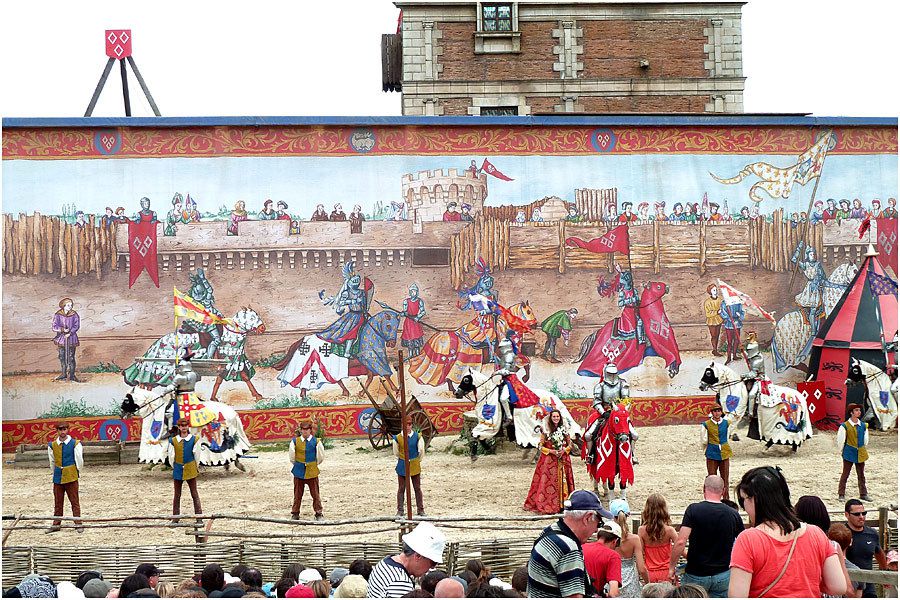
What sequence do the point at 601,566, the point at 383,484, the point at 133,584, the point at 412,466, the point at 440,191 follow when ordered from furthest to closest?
the point at 440,191, the point at 383,484, the point at 412,466, the point at 133,584, the point at 601,566

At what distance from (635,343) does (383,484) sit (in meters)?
6.27

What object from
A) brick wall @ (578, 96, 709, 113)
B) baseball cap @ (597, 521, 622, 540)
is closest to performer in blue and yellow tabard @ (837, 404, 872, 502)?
baseball cap @ (597, 521, 622, 540)

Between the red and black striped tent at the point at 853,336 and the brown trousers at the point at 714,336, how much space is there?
1.79 meters

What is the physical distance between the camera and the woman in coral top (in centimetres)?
842

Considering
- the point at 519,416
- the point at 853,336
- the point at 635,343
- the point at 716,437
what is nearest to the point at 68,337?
the point at 519,416

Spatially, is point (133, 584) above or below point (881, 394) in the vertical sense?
below

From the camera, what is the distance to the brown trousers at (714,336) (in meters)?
21.0

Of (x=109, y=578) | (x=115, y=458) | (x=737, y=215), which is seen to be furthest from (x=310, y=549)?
(x=737, y=215)

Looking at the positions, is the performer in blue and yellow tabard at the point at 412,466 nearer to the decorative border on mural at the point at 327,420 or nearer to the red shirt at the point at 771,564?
the decorative border on mural at the point at 327,420

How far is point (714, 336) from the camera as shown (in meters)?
21.0

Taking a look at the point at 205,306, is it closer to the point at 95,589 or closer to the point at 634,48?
the point at 95,589

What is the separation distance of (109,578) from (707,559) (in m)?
6.14

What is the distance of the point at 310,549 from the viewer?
11.5m

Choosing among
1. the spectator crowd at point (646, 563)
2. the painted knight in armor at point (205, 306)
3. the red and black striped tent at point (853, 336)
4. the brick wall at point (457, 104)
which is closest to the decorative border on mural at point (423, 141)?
the painted knight in armor at point (205, 306)
